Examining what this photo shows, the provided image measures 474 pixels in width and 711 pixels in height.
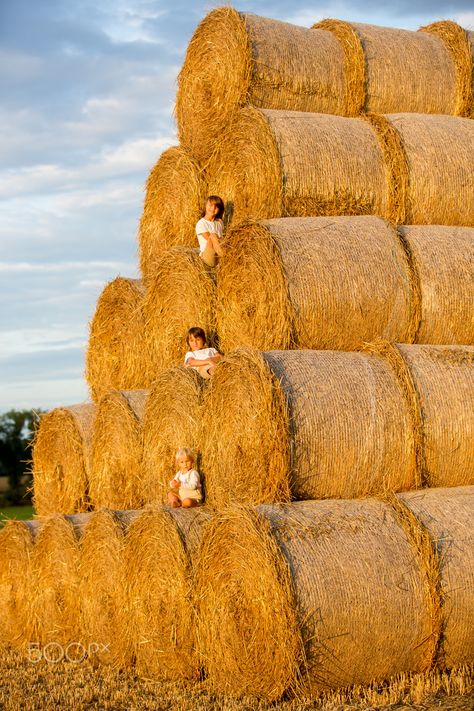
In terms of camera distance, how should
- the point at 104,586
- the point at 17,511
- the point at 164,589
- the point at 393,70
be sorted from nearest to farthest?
the point at 164,589 → the point at 104,586 → the point at 393,70 → the point at 17,511

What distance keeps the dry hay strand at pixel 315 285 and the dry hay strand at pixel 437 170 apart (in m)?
0.69

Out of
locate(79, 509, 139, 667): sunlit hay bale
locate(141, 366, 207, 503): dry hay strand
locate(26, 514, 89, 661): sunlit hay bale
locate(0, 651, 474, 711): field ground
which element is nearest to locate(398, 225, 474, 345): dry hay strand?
locate(141, 366, 207, 503): dry hay strand

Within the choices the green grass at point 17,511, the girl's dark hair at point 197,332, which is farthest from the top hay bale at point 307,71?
the green grass at point 17,511

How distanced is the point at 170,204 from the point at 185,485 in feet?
9.17

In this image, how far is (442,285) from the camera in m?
8.27

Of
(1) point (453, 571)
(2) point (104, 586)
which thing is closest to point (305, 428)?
(1) point (453, 571)

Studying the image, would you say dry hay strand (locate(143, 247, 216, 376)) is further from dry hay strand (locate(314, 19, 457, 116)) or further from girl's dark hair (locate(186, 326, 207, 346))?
dry hay strand (locate(314, 19, 457, 116))

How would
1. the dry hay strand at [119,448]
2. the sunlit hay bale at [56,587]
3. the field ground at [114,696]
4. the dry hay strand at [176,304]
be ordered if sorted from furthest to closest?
the dry hay strand at [119,448]
the dry hay strand at [176,304]
the sunlit hay bale at [56,587]
the field ground at [114,696]

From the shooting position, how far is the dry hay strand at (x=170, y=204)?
9.35 m

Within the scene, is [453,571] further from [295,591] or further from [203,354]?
[203,354]

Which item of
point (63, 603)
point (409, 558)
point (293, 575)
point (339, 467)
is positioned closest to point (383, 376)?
point (339, 467)

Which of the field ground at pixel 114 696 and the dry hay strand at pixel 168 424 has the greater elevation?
the dry hay strand at pixel 168 424

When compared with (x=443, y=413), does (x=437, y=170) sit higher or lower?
higher

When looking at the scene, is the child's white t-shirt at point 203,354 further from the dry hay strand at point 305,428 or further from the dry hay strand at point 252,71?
the dry hay strand at point 252,71
